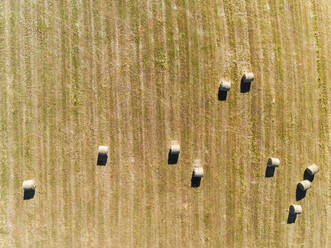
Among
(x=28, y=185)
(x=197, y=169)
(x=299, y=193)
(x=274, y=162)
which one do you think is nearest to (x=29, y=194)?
(x=28, y=185)

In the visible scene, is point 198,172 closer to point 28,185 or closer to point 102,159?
point 102,159

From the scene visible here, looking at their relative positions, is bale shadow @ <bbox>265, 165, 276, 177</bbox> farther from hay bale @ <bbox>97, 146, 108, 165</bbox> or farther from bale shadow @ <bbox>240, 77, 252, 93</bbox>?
hay bale @ <bbox>97, 146, 108, 165</bbox>

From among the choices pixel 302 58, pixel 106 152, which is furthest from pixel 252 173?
pixel 106 152

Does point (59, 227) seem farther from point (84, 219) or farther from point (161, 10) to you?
point (161, 10)

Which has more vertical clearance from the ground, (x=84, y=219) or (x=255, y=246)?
(x=84, y=219)

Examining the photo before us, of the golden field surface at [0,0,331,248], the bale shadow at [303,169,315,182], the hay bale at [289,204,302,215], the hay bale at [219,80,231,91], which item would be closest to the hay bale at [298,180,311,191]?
the bale shadow at [303,169,315,182]
